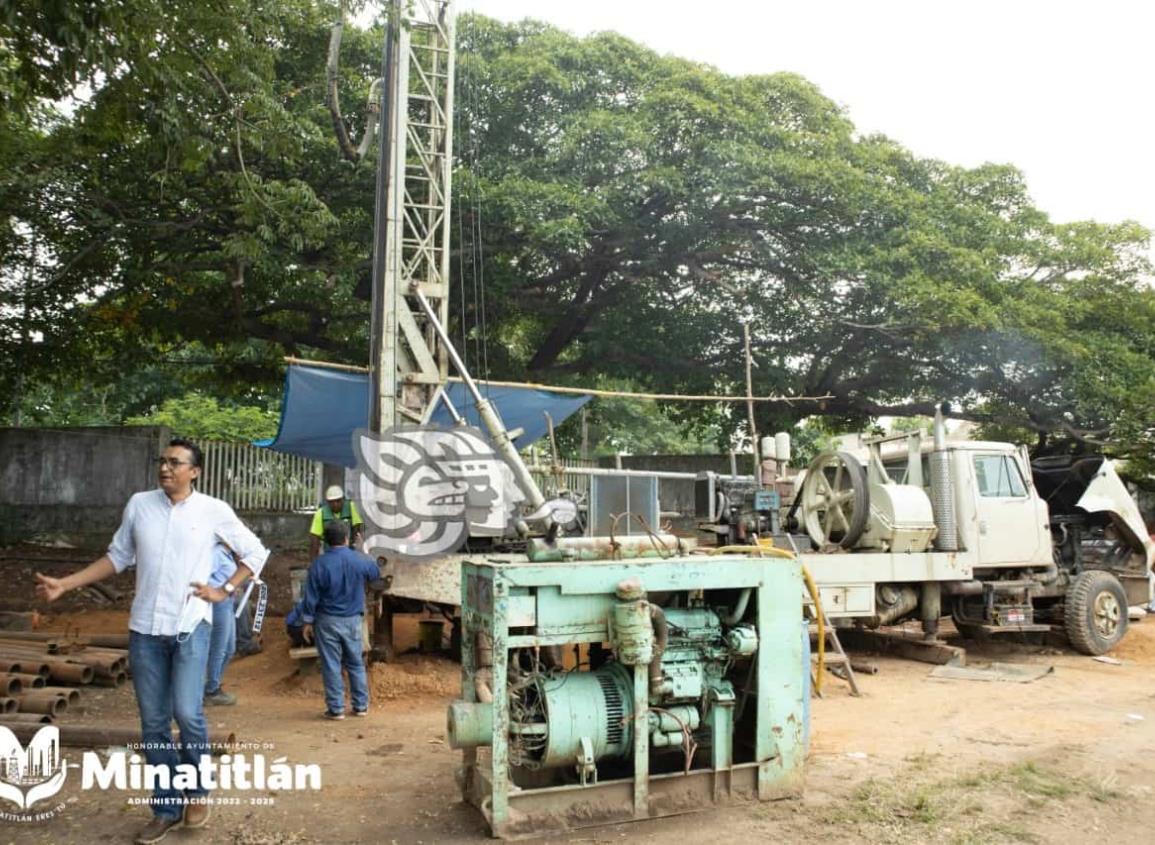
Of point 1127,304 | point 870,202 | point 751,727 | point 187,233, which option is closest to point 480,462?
point 751,727

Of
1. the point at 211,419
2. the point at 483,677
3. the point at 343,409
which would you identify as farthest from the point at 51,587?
the point at 211,419

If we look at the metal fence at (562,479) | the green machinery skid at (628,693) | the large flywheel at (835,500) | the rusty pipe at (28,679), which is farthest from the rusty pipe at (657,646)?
the large flywheel at (835,500)

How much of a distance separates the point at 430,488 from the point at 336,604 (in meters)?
2.23

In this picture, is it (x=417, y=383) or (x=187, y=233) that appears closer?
(x=417, y=383)

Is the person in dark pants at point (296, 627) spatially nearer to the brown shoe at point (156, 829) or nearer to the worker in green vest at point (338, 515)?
the worker in green vest at point (338, 515)

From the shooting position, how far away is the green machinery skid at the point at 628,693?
4.49 meters

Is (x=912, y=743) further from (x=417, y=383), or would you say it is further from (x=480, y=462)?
(x=417, y=383)

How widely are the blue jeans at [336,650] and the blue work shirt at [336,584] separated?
0.22 ft

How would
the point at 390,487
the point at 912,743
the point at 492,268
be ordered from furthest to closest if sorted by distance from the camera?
the point at 492,268
the point at 390,487
the point at 912,743

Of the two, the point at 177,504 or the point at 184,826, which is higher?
the point at 177,504

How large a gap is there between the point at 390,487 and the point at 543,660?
12.1ft

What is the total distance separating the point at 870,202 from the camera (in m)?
13.9

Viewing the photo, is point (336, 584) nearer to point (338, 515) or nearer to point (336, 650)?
point (336, 650)

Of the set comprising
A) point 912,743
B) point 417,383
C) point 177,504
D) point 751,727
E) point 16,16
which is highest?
→ point 16,16
